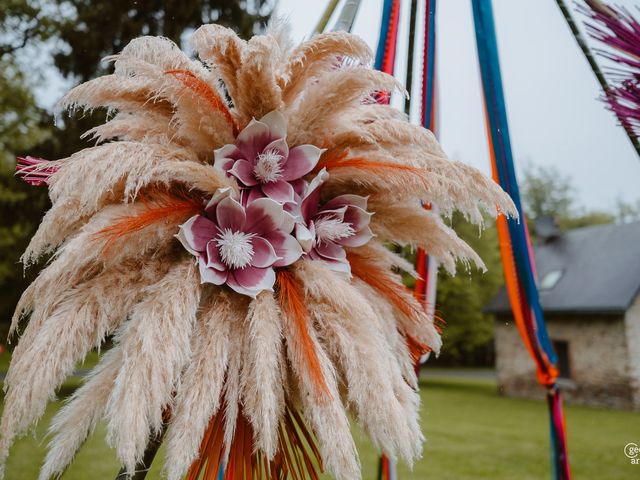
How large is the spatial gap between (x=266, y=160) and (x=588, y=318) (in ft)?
60.0

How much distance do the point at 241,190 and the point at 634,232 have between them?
769 inches

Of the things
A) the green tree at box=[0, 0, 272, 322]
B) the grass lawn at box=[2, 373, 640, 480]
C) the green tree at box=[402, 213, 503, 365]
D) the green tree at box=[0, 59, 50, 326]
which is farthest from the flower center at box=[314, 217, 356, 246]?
the green tree at box=[402, 213, 503, 365]

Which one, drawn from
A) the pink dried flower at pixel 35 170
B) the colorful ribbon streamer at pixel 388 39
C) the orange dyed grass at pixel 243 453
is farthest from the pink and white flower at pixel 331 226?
the colorful ribbon streamer at pixel 388 39

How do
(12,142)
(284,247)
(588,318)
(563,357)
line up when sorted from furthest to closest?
(563,357), (588,318), (12,142), (284,247)

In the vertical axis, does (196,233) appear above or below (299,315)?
above

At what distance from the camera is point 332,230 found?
145 centimetres

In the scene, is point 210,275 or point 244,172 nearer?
point 210,275

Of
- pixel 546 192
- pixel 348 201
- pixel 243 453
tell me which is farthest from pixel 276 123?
pixel 546 192

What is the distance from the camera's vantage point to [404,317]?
158 centimetres

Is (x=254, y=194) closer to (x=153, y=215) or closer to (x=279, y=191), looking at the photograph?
(x=279, y=191)

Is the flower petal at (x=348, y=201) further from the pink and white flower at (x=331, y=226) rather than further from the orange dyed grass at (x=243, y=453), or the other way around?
the orange dyed grass at (x=243, y=453)

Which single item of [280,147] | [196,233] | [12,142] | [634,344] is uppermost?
[280,147]

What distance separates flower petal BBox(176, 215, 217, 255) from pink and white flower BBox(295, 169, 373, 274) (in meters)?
0.22

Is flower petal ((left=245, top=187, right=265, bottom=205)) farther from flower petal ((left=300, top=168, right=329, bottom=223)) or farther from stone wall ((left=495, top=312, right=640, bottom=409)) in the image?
stone wall ((left=495, top=312, right=640, bottom=409))
